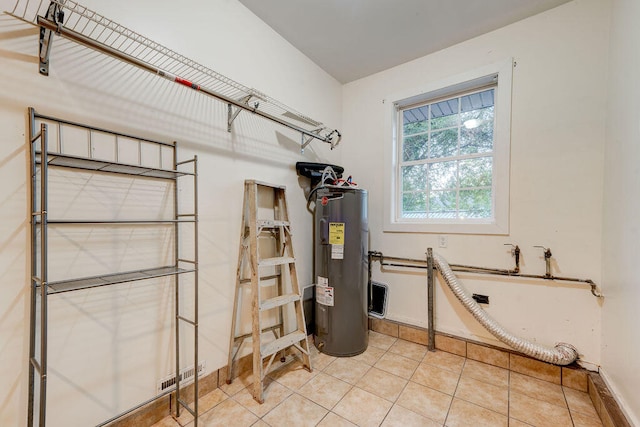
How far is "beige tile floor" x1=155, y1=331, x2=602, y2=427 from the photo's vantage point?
146 cm

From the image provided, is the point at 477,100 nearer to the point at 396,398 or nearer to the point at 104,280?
the point at 396,398

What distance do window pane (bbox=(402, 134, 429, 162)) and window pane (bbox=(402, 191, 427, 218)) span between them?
367 millimetres

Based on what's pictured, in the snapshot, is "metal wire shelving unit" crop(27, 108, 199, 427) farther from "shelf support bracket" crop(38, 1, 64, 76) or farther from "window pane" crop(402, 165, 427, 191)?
"window pane" crop(402, 165, 427, 191)

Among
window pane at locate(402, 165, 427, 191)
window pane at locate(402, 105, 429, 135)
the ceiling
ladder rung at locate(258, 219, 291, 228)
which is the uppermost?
the ceiling

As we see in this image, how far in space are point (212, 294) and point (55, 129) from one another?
1.14 meters

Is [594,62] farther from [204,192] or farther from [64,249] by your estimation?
[64,249]

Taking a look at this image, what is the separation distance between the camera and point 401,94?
2543mm

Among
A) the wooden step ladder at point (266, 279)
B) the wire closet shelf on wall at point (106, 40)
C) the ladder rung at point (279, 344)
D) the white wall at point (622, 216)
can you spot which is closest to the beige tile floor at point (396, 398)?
the wooden step ladder at point (266, 279)

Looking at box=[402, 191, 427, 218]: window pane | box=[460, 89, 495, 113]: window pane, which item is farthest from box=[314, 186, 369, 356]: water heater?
box=[460, 89, 495, 113]: window pane

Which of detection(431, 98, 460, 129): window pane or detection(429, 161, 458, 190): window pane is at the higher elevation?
A: detection(431, 98, 460, 129): window pane

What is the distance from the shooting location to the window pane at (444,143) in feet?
7.92

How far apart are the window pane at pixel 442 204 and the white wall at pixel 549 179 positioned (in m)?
0.24

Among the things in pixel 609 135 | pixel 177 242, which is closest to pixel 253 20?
pixel 177 242

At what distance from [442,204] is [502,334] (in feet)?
3.66
